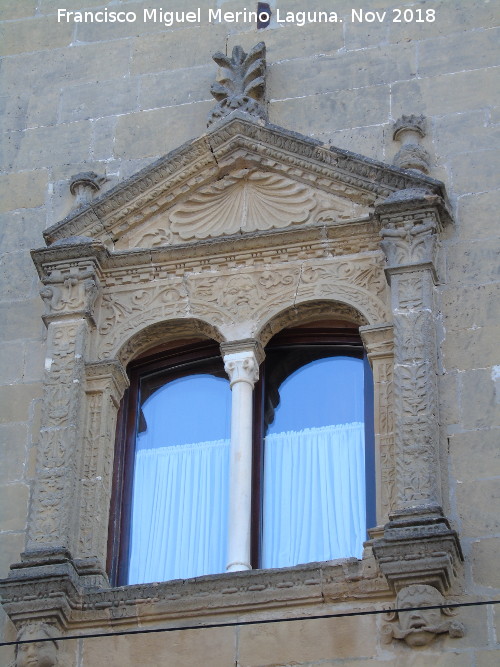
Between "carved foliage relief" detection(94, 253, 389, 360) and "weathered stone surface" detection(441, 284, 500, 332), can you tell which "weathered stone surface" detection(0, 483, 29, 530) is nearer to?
"carved foliage relief" detection(94, 253, 389, 360)

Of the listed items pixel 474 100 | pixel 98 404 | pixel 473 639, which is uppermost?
pixel 474 100

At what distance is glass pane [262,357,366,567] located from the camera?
11211 mm

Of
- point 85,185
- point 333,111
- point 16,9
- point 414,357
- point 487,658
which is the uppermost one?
point 16,9

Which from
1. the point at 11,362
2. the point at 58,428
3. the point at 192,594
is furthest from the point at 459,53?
the point at 192,594

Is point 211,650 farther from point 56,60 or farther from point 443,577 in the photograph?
point 56,60

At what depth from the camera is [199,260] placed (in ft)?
40.3

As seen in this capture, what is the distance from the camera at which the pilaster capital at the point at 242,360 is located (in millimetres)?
11641

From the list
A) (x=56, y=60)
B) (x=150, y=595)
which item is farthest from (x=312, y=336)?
(x=56, y=60)

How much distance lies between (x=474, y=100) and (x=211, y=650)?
177 inches

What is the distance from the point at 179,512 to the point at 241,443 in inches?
26.7

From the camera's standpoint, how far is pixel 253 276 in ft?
39.7

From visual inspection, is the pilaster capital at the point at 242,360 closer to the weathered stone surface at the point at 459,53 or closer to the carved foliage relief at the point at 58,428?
the carved foliage relief at the point at 58,428

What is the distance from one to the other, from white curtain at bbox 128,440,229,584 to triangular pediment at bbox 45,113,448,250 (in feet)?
5.08

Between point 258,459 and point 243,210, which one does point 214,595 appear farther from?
point 243,210
